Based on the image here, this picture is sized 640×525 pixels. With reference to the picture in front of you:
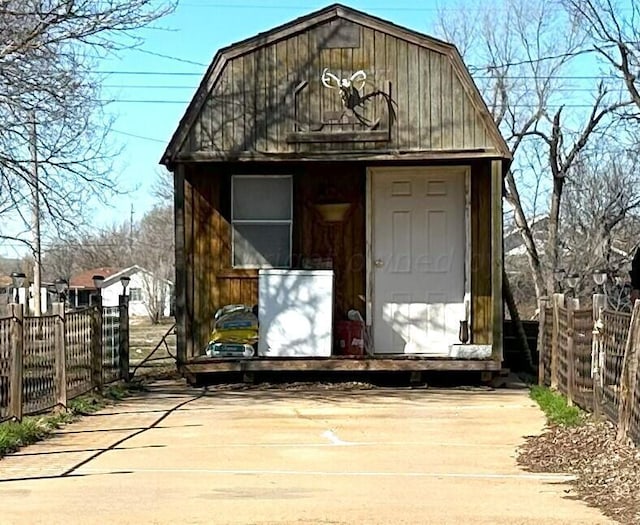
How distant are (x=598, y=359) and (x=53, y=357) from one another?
5.80 meters

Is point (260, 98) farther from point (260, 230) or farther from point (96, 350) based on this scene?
point (96, 350)

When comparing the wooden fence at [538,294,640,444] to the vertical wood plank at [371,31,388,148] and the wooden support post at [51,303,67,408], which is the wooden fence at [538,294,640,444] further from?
the wooden support post at [51,303,67,408]

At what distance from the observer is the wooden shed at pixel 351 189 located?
13.9m

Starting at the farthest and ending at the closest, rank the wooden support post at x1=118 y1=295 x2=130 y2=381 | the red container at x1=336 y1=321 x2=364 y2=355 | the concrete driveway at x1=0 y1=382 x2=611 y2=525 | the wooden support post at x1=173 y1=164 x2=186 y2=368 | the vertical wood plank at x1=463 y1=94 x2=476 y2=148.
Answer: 1. the wooden support post at x1=118 y1=295 x2=130 y2=381
2. the red container at x1=336 y1=321 x2=364 y2=355
3. the wooden support post at x1=173 y1=164 x2=186 y2=368
4. the vertical wood plank at x1=463 y1=94 x2=476 y2=148
5. the concrete driveway at x1=0 y1=382 x2=611 y2=525

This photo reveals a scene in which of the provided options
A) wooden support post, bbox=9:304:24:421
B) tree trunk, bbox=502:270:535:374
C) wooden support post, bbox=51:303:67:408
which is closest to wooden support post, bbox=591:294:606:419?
wooden support post, bbox=9:304:24:421

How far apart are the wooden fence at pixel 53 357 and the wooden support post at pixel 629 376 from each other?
5.65 m

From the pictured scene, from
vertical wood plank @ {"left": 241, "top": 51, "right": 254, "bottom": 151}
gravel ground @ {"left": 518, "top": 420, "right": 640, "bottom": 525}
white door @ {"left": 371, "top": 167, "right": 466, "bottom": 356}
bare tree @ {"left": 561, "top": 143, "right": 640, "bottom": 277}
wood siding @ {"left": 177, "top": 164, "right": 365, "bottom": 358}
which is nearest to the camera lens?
gravel ground @ {"left": 518, "top": 420, "right": 640, "bottom": 525}

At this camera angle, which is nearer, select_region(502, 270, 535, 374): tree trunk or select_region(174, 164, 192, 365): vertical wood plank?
select_region(174, 164, 192, 365): vertical wood plank

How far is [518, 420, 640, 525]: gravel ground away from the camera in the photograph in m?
7.04

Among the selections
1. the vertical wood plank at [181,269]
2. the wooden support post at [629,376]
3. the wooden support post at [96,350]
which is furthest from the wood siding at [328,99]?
the wooden support post at [629,376]

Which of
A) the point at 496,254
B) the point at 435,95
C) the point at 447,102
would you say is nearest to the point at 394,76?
the point at 435,95

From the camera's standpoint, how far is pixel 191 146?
46.3 ft

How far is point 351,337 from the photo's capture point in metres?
14.5

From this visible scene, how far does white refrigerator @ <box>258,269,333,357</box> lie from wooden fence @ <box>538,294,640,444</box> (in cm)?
301
